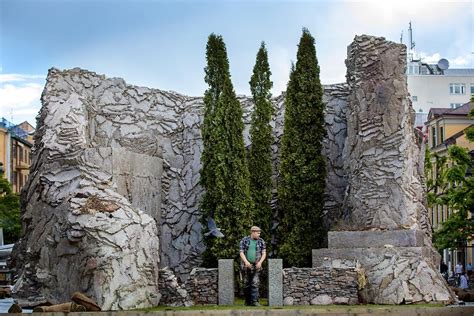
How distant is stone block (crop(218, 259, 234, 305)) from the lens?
25.4m

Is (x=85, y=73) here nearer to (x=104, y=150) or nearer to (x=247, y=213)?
(x=104, y=150)

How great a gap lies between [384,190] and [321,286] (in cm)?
371

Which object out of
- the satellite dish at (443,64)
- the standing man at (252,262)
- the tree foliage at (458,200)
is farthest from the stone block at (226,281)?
the satellite dish at (443,64)

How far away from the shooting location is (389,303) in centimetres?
2553

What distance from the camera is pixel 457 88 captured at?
278 ft

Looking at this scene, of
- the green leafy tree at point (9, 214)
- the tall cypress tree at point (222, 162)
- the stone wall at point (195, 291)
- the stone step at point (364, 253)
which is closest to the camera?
the stone wall at point (195, 291)

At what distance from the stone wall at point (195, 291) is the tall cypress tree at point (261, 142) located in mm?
4933

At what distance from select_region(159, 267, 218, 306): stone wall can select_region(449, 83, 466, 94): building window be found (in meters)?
61.2

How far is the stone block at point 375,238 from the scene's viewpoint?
26781 millimetres

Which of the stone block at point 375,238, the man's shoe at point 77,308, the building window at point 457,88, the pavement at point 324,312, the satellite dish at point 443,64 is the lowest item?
the pavement at point 324,312

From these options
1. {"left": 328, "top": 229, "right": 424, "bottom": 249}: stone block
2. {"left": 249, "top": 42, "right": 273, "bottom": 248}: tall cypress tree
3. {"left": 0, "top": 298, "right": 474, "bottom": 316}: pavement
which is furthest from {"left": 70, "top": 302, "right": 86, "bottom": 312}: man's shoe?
{"left": 249, "top": 42, "right": 273, "bottom": 248}: tall cypress tree

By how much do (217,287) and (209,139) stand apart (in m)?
6.00

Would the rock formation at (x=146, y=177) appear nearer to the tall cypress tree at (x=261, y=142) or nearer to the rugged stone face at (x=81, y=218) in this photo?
the rugged stone face at (x=81, y=218)

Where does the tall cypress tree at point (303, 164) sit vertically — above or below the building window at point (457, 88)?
below
